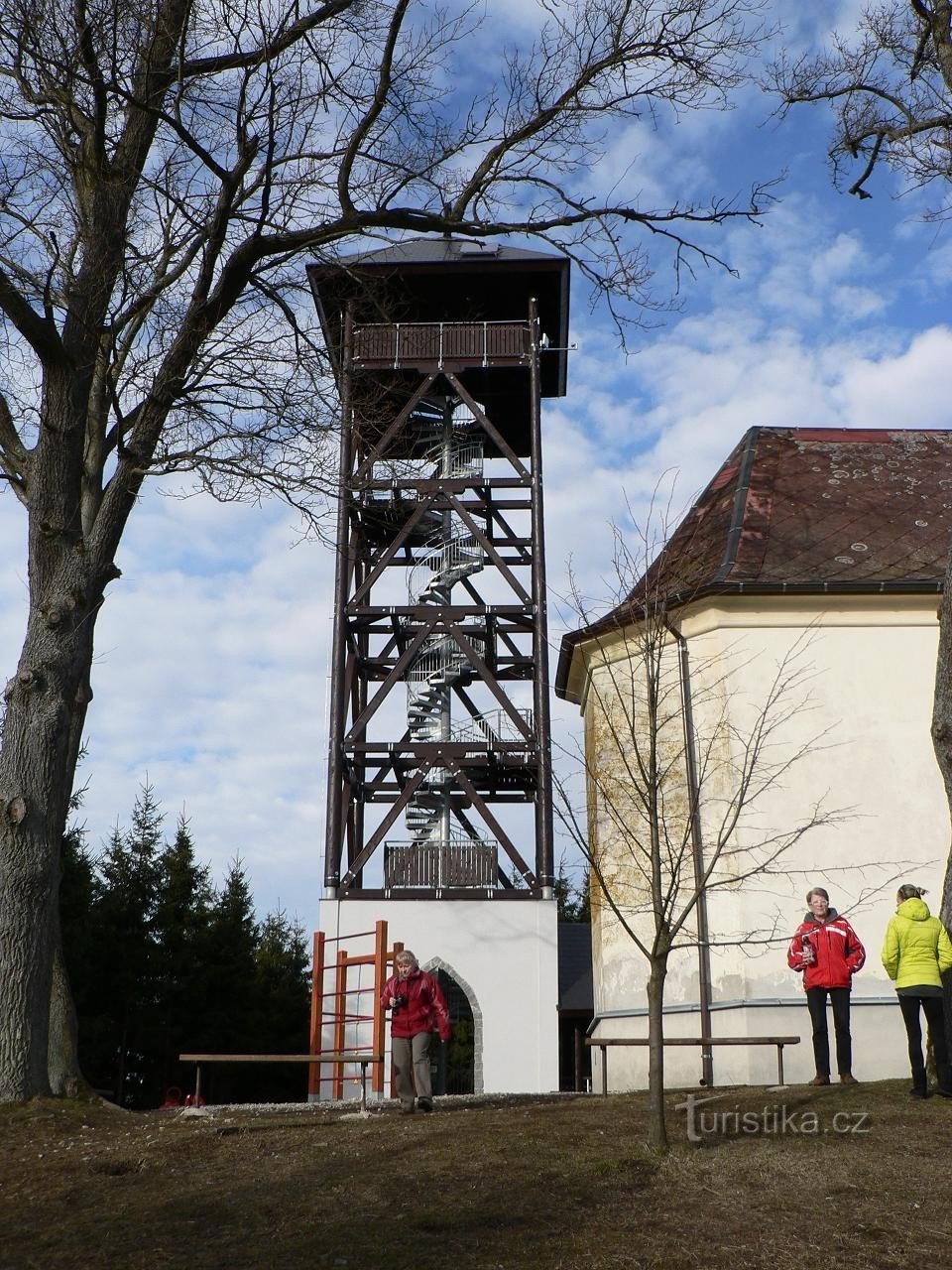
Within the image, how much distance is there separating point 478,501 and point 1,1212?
21622 mm

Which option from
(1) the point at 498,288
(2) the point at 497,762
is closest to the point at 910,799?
(2) the point at 497,762

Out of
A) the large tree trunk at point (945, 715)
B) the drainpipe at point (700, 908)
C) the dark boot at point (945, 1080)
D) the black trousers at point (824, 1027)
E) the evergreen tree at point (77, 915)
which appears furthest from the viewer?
the evergreen tree at point (77, 915)

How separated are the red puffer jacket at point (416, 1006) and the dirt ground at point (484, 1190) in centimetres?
115

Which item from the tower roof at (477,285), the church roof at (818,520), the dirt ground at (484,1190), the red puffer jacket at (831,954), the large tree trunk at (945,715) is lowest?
the dirt ground at (484,1190)

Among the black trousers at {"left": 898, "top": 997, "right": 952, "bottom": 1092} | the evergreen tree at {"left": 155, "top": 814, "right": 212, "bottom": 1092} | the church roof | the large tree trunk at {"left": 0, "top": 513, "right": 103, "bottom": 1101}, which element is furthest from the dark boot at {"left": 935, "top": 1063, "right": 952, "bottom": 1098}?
the evergreen tree at {"left": 155, "top": 814, "right": 212, "bottom": 1092}

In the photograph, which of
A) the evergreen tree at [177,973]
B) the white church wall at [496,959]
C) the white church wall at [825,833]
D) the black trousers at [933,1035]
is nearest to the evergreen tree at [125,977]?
the evergreen tree at [177,973]

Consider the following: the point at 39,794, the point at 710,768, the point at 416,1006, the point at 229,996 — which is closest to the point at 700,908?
the point at 710,768

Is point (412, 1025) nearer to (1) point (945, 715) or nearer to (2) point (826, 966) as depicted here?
(2) point (826, 966)

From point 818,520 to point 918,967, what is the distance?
10.6 metres

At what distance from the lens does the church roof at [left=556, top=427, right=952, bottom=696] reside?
59.5ft

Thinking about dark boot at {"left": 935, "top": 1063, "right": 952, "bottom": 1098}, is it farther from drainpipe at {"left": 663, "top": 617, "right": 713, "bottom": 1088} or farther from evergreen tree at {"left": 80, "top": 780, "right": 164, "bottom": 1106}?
evergreen tree at {"left": 80, "top": 780, "right": 164, "bottom": 1106}

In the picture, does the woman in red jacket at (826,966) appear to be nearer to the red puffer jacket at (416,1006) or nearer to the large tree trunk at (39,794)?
the red puffer jacket at (416,1006)

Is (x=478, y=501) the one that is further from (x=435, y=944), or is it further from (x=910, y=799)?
(x=910, y=799)

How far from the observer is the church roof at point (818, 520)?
1814 cm
